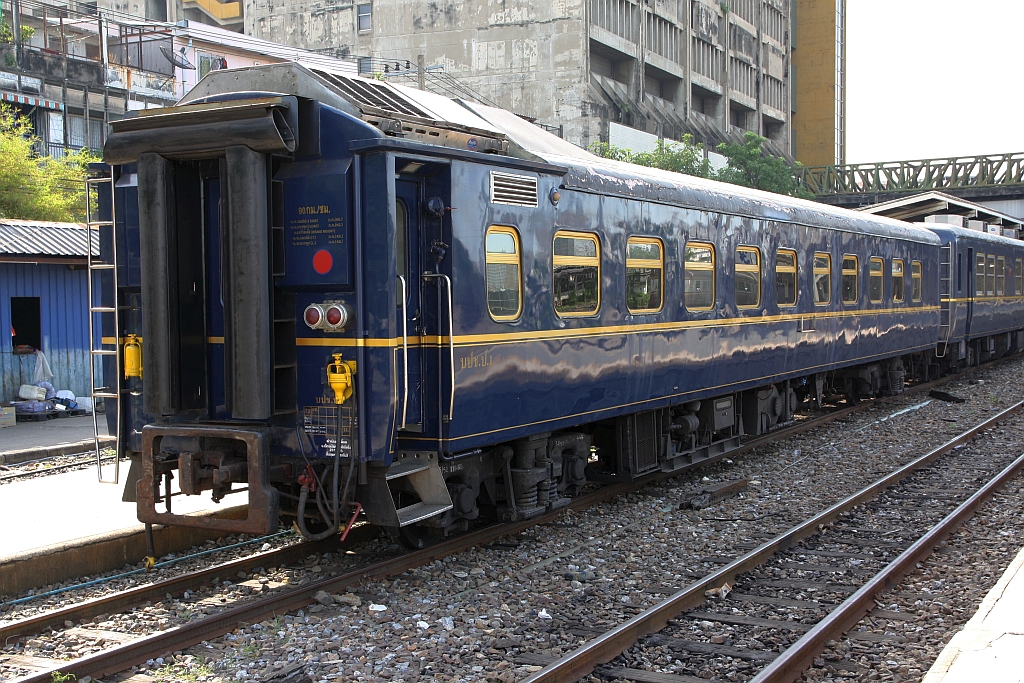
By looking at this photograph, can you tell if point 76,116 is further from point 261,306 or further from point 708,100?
point 708,100

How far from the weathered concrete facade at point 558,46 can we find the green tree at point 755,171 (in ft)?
18.5

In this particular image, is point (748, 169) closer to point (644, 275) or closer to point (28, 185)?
point (28, 185)

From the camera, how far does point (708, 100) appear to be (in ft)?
203

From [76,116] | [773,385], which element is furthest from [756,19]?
[773,385]

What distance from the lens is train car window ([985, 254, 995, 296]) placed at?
24.0 meters

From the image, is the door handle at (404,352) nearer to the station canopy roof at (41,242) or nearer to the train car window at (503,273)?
the train car window at (503,273)

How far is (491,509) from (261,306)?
3.04 m

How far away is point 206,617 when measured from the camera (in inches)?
247

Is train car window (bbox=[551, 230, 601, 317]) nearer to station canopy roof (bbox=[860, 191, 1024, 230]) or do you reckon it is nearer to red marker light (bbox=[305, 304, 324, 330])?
red marker light (bbox=[305, 304, 324, 330])

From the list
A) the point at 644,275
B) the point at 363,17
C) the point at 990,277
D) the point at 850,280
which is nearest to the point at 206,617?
the point at 644,275

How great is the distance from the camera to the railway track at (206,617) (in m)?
5.52

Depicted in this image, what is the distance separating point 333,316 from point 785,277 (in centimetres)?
789

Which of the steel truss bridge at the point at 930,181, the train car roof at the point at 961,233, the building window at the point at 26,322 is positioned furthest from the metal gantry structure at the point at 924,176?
the building window at the point at 26,322

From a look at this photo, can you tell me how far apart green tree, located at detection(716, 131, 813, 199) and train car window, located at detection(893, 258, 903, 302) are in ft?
90.6
